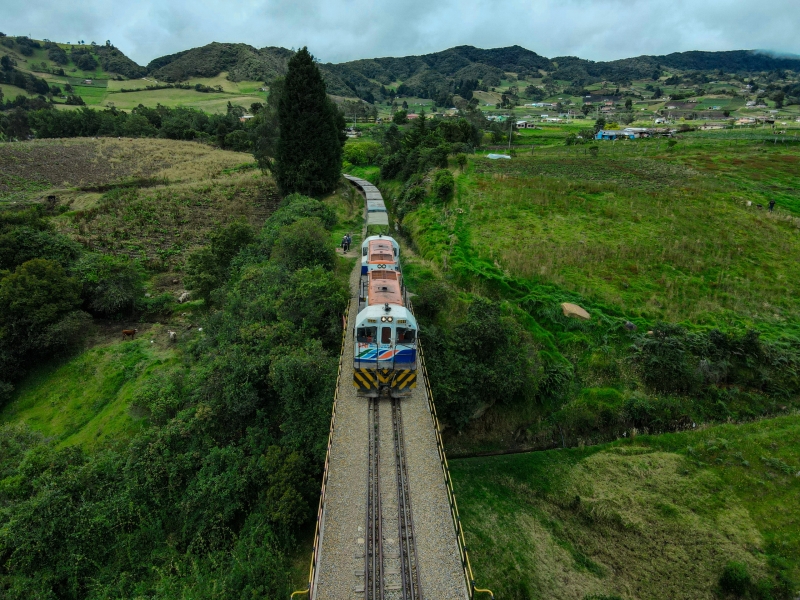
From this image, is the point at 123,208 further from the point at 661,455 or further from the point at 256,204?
the point at 661,455

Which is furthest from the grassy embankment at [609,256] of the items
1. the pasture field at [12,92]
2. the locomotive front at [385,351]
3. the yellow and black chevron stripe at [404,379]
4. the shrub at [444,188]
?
the pasture field at [12,92]

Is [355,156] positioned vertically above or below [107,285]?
above

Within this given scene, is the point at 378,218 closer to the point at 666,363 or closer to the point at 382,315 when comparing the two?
the point at 382,315

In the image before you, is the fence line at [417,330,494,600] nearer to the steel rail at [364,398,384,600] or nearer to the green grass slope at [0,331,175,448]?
the steel rail at [364,398,384,600]

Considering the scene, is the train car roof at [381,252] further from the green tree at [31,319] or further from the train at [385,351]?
the green tree at [31,319]

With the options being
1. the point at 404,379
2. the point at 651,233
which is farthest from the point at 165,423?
the point at 651,233

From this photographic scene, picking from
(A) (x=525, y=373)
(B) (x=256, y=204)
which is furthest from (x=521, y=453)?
(B) (x=256, y=204)
